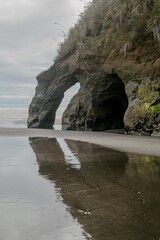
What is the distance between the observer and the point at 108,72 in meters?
15.5

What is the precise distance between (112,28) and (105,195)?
479 inches

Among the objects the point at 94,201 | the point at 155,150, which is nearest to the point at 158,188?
the point at 94,201

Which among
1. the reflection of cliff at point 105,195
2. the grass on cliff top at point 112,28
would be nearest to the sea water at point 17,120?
the grass on cliff top at point 112,28

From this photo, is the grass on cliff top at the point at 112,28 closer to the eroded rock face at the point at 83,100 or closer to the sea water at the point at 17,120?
the eroded rock face at the point at 83,100

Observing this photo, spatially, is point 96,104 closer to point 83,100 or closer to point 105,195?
point 83,100

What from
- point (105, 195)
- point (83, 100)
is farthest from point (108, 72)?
point (105, 195)

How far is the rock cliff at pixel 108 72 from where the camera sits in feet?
43.1

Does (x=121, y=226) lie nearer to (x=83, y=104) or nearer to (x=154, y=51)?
(x=154, y=51)

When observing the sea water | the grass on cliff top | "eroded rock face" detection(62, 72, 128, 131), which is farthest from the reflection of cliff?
the sea water

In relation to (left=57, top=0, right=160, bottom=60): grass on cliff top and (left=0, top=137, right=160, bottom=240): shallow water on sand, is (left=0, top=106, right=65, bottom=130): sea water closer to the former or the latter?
(left=57, top=0, right=160, bottom=60): grass on cliff top

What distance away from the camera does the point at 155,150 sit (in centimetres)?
855

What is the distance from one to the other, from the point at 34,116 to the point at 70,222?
18167mm

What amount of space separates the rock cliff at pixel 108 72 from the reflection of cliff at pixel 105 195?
5911mm

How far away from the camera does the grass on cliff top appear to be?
12930 millimetres
